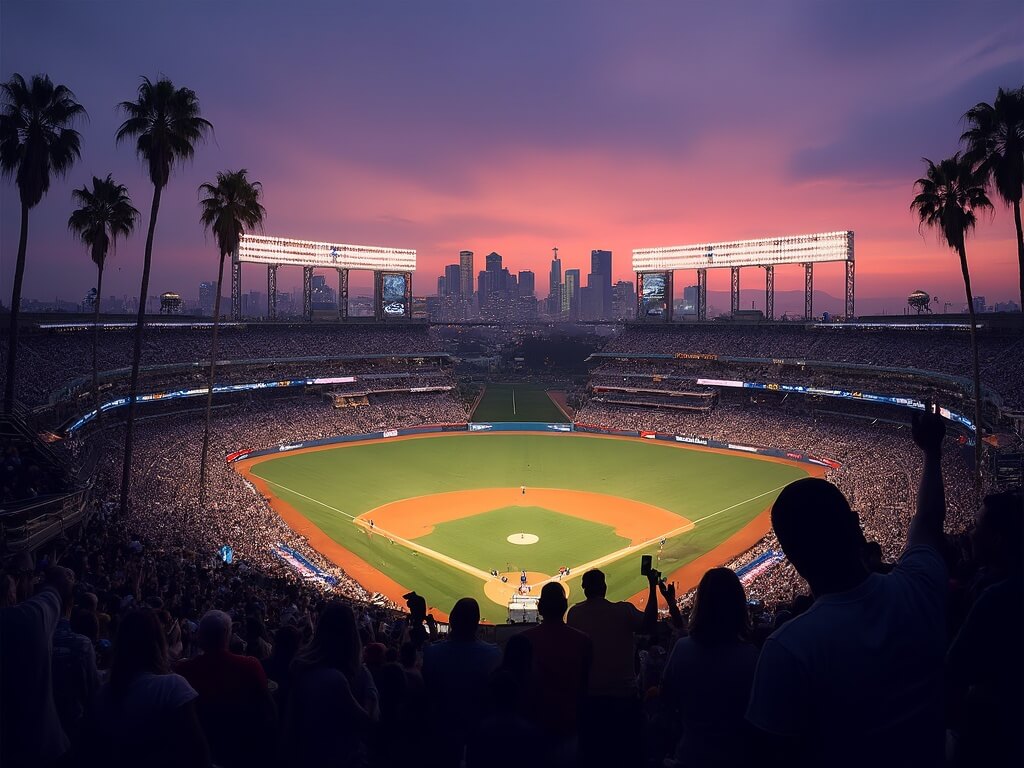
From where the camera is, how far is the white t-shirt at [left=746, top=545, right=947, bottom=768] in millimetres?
2398

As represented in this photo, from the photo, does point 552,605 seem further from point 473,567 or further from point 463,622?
point 473,567

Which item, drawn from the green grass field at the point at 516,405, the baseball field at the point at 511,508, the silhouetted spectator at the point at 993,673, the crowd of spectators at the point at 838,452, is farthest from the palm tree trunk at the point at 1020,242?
the green grass field at the point at 516,405

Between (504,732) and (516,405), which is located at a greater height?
(504,732)

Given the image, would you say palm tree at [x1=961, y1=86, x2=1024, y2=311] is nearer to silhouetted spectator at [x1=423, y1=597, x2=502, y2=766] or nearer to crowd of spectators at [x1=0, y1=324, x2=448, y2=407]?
silhouetted spectator at [x1=423, y1=597, x2=502, y2=766]

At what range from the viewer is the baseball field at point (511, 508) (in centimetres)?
3400

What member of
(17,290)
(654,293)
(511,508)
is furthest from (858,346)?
(17,290)

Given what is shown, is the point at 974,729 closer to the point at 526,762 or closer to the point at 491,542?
the point at 526,762

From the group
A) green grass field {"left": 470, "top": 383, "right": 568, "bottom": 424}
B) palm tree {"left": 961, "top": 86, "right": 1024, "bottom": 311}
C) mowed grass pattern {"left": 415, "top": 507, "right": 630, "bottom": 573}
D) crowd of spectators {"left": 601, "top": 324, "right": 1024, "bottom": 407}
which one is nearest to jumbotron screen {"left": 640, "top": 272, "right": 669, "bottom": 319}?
crowd of spectators {"left": 601, "top": 324, "right": 1024, "bottom": 407}

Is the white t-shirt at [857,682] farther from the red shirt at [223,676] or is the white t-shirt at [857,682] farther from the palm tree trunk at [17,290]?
the palm tree trunk at [17,290]

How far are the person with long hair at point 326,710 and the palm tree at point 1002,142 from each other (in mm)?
30078

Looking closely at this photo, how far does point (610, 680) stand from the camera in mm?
5773

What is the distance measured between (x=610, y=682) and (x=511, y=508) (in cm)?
4093

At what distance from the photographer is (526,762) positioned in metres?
4.06

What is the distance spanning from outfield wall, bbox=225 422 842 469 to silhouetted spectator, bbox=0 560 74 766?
53.8m
